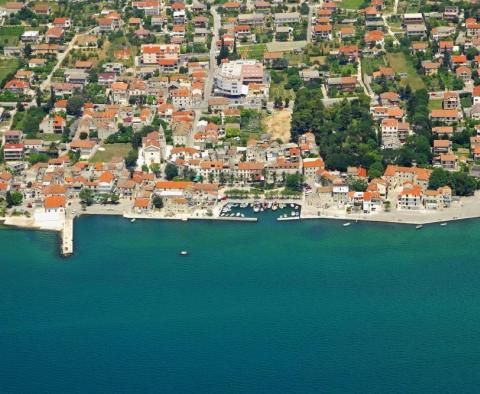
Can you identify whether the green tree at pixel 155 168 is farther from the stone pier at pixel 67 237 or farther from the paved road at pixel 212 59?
the paved road at pixel 212 59

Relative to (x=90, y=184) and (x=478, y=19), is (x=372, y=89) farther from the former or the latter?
(x=90, y=184)

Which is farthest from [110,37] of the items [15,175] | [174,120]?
[15,175]

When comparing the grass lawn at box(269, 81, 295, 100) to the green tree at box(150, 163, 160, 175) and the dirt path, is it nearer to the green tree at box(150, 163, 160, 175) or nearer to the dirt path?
the dirt path

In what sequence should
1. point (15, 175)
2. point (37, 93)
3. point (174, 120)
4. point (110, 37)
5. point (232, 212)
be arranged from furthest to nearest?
1. point (110, 37)
2. point (37, 93)
3. point (174, 120)
4. point (15, 175)
5. point (232, 212)

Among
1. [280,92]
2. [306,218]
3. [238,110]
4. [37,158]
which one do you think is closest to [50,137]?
[37,158]

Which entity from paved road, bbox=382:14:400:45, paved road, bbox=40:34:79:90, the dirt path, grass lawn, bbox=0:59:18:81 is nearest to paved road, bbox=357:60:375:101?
paved road, bbox=382:14:400:45

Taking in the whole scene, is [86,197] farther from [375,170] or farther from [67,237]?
[375,170]
